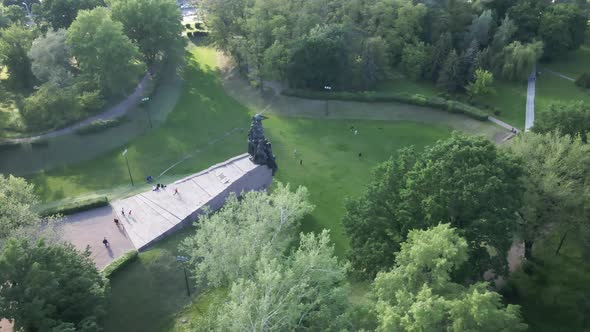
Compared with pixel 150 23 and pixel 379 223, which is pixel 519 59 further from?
pixel 150 23

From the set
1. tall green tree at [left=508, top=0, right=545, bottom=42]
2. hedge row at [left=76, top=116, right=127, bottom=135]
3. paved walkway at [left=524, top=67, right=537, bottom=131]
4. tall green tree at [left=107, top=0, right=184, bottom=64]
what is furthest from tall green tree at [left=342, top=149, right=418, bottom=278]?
tall green tree at [left=107, top=0, right=184, bottom=64]

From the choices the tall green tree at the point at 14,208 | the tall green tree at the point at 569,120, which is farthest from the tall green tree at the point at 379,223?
the tall green tree at the point at 14,208

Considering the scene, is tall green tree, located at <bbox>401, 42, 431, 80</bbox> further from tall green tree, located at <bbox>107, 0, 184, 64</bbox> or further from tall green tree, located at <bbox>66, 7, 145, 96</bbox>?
tall green tree, located at <bbox>66, 7, 145, 96</bbox>

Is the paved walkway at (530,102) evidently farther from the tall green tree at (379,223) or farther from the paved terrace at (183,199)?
the paved terrace at (183,199)

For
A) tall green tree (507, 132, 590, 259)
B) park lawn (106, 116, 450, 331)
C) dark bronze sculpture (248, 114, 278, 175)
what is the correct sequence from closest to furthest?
tall green tree (507, 132, 590, 259)
park lawn (106, 116, 450, 331)
dark bronze sculpture (248, 114, 278, 175)

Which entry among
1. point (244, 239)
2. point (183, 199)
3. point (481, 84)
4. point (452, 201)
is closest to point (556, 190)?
point (452, 201)

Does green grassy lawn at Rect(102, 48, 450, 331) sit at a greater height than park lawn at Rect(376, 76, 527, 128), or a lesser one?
lesser

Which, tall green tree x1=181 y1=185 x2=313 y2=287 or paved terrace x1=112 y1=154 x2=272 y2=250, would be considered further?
paved terrace x1=112 y1=154 x2=272 y2=250
